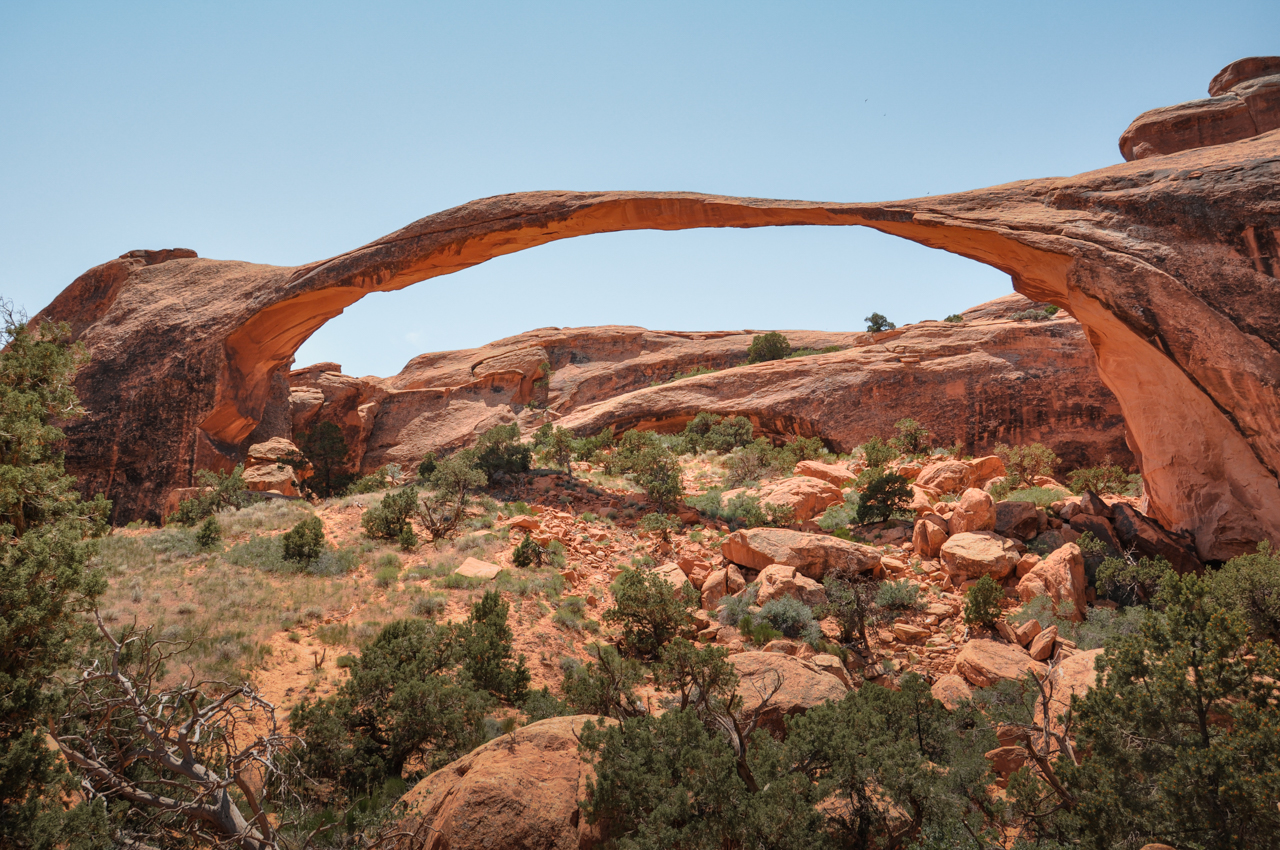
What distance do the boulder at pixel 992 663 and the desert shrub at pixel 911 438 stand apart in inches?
469

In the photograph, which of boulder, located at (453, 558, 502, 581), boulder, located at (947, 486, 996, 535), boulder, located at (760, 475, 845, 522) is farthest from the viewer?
boulder, located at (760, 475, 845, 522)

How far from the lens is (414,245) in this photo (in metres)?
16.6

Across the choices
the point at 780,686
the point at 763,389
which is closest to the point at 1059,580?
the point at 780,686

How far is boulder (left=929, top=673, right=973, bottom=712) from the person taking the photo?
777 cm

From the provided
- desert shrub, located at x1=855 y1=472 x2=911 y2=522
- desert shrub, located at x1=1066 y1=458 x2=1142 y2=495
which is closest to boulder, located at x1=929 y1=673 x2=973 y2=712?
desert shrub, located at x1=855 y1=472 x2=911 y2=522

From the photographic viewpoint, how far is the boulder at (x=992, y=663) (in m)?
8.05

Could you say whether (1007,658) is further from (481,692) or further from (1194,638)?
(481,692)

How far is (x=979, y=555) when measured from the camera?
11078mm

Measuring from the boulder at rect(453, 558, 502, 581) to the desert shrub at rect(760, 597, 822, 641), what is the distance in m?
4.74

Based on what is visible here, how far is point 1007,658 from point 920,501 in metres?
6.49

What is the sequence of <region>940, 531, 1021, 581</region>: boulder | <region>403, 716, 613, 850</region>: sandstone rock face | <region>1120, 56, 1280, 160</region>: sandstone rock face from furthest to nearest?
<region>1120, 56, 1280, 160</region>: sandstone rock face, <region>940, 531, 1021, 581</region>: boulder, <region>403, 716, 613, 850</region>: sandstone rock face

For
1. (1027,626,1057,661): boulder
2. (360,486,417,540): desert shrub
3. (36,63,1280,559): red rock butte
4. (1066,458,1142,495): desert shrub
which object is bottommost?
(1066,458,1142,495): desert shrub

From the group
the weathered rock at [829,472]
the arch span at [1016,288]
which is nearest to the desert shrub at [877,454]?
the weathered rock at [829,472]

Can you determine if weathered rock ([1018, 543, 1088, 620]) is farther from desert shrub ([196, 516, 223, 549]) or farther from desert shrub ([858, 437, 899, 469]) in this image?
desert shrub ([196, 516, 223, 549])
